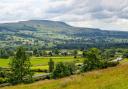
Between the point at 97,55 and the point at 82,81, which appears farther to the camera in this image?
the point at 97,55

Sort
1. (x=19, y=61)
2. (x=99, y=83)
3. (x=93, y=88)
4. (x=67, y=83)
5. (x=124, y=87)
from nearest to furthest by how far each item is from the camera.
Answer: (x=124, y=87), (x=93, y=88), (x=99, y=83), (x=67, y=83), (x=19, y=61)

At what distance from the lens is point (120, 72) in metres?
27.3

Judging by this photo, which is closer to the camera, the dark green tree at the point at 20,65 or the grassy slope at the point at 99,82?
the grassy slope at the point at 99,82

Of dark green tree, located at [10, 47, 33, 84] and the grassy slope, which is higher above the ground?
the grassy slope

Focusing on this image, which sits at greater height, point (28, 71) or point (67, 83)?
point (67, 83)

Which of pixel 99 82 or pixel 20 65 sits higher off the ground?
pixel 99 82

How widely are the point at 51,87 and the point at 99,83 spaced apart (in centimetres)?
463

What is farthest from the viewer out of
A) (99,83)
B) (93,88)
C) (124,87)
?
(99,83)

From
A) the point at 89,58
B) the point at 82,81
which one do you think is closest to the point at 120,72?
the point at 82,81

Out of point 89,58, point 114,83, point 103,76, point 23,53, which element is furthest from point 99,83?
point 89,58

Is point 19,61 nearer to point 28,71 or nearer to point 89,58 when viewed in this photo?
point 28,71

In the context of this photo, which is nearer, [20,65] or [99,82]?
[99,82]

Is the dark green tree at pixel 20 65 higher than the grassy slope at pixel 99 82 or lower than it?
lower

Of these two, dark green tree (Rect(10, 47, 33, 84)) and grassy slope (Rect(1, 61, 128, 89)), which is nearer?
grassy slope (Rect(1, 61, 128, 89))
